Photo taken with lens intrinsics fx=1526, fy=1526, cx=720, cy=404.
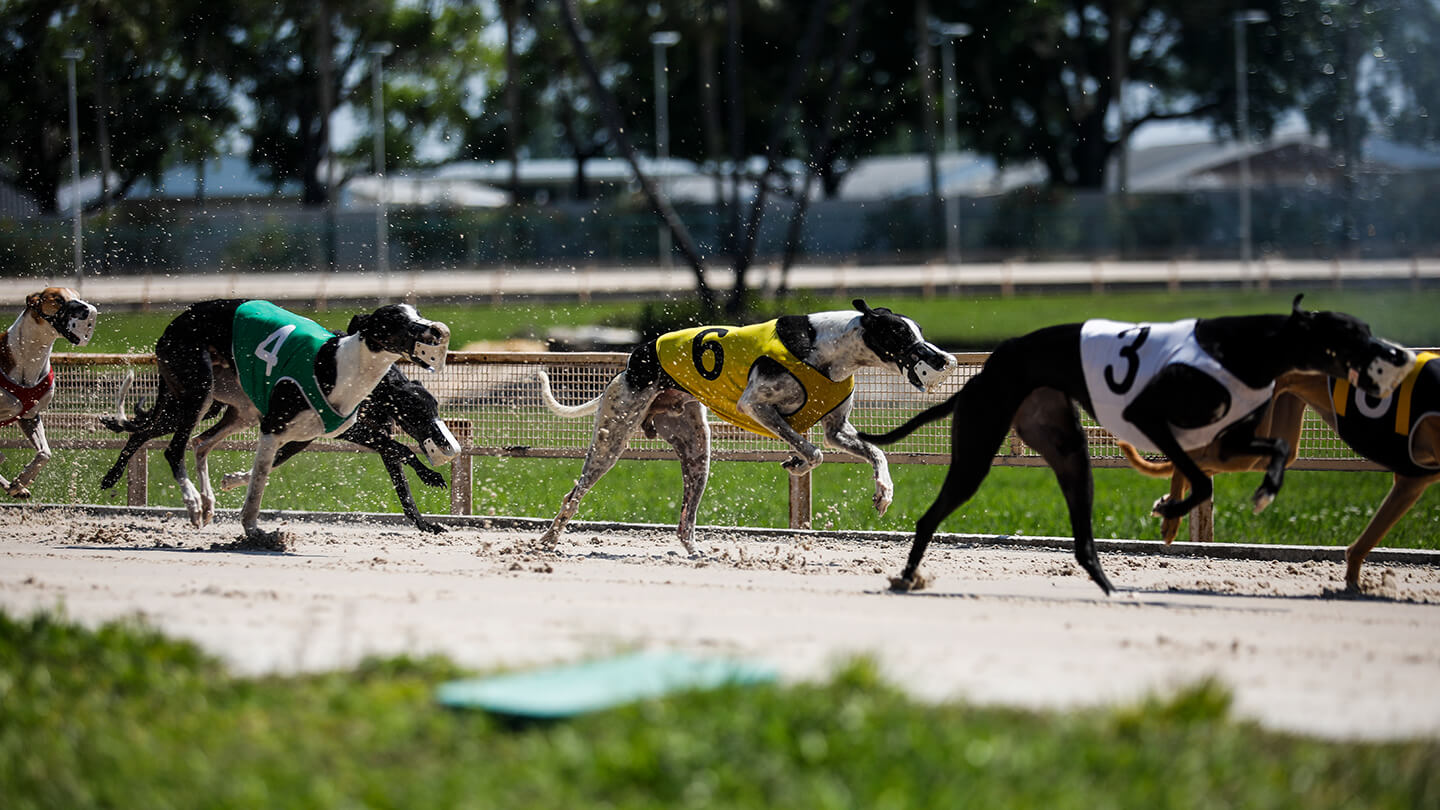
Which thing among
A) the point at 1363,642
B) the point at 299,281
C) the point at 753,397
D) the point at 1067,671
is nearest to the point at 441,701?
the point at 1067,671

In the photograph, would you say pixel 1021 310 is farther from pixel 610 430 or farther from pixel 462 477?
pixel 610 430

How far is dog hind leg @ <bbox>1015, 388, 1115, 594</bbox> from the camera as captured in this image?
20.9 ft

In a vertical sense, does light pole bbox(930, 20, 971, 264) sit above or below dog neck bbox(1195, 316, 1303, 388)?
above

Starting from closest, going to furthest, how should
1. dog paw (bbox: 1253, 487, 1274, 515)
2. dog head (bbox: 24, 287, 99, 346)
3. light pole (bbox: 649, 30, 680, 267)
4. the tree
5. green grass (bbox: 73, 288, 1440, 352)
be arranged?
dog paw (bbox: 1253, 487, 1274, 515) < dog head (bbox: 24, 287, 99, 346) < green grass (bbox: 73, 288, 1440, 352) < the tree < light pole (bbox: 649, 30, 680, 267)

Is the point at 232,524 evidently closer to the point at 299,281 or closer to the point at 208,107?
the point at 299,281

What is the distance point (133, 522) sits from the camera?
30.3 feet

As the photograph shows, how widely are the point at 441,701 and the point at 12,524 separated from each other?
20.6 feet

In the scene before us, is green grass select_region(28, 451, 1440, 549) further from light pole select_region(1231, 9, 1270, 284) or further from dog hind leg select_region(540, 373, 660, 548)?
light pole select_region(1231, 9, 1270, 284)

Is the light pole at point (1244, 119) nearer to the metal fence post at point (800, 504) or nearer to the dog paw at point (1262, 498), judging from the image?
the metal fence post at point (800, 504)

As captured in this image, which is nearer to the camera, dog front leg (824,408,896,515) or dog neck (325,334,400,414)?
dog front leg (824,408,896,515)

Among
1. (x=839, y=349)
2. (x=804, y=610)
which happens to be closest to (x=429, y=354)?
(x=839, y=349)

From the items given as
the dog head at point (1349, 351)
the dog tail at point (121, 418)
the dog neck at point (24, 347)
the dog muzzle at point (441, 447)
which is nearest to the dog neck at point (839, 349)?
the dog muzzle at point (441, 447)

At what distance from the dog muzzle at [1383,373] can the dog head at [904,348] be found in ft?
6.08

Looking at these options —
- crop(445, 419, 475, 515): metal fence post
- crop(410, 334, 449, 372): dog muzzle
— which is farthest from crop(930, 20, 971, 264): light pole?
crop(410, 334, 449, 372): dog muzzle
